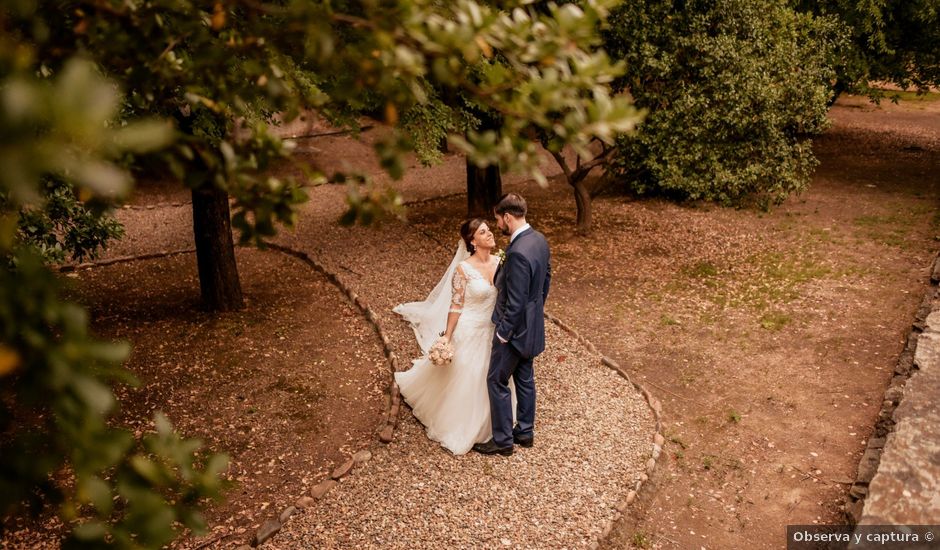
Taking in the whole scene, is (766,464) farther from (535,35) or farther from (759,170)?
(759,170)

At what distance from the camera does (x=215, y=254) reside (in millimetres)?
10344

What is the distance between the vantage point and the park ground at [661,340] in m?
6.98

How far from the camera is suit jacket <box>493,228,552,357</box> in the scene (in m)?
6.52

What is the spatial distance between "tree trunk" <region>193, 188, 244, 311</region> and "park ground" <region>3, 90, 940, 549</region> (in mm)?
322

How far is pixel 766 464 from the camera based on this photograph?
7.42 metres

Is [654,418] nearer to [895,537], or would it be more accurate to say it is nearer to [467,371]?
[467,371]

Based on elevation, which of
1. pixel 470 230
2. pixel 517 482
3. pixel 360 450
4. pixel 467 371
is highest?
pixel 470 230

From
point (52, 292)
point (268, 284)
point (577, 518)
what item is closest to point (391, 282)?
point (268, 284)

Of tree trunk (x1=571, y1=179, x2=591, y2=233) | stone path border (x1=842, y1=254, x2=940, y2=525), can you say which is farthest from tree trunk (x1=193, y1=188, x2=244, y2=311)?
stone path border (x1=842, y1=254, x2=940, y2=525)

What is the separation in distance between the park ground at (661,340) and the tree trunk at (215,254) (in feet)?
1.06

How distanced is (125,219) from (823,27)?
16.5 meters

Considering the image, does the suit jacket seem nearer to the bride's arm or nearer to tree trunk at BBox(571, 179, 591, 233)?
the bride's arm

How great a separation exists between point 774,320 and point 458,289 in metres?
6.17

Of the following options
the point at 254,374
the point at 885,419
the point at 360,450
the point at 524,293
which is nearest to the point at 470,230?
the point at 524,293
